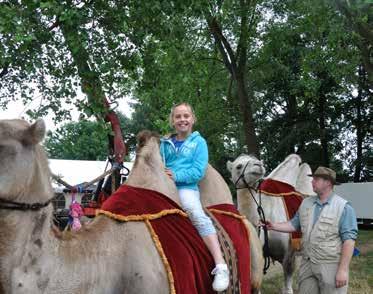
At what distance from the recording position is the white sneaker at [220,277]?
441 centimetres

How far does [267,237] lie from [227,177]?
71.9 feet

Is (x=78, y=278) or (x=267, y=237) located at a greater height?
(x=78, y=278)

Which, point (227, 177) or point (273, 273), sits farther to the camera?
point (227, 177)

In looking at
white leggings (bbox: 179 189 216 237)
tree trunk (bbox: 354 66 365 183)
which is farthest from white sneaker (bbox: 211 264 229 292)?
tree trunk (bbox: 354 66 365 183)

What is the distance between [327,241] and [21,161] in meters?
3.34

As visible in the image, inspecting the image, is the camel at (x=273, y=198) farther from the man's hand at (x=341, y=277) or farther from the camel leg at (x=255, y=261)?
the man's hand at (x=341, y=277)

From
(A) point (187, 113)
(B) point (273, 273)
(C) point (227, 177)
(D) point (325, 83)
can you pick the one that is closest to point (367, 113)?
(D) point (325, 83)

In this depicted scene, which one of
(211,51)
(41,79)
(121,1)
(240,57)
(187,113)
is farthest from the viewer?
(211,51)

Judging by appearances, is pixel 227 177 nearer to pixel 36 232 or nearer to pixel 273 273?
pixel 273 273

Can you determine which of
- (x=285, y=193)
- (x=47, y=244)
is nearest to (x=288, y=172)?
(x=285, y=193)

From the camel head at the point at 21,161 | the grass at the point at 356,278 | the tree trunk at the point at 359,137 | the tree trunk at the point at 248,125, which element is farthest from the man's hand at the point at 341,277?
the tree trunk at the point at 359,137

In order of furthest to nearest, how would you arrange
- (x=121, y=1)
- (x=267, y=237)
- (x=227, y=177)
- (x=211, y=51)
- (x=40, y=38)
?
(x=227, y=177) → (x=211, y=51) → (x=121, y=1) → (x=40, y=38) → (x=267, y=237)

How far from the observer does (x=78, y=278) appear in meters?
3.64

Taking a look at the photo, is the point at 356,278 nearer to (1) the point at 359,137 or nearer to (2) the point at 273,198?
(2) the point at 273,198
